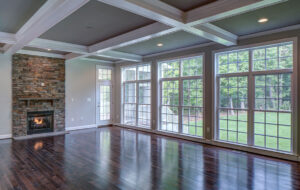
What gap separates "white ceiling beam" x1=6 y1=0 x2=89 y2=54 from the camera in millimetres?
2899

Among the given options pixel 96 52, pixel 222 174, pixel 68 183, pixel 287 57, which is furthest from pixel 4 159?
pixel 287 57

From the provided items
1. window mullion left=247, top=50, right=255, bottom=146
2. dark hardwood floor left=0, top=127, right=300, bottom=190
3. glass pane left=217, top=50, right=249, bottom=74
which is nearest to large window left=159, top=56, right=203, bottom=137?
glass pane left=217, top=50, right=249, bottom=74

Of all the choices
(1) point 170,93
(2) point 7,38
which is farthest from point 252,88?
(2) point 7,38

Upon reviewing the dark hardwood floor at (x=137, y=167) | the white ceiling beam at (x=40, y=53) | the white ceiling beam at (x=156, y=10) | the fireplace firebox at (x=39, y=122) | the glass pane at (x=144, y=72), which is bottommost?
the dark hardwood floor at (x=137, y=167)

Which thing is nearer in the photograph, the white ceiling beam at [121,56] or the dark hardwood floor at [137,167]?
the dark hardwood floor at [137,167]

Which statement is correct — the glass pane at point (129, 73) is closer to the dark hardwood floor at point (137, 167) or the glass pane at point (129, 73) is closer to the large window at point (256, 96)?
the dark hardwood floor at point (137, 167)

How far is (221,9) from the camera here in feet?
10.4

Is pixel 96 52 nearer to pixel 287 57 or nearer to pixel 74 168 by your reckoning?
pixel 74 168

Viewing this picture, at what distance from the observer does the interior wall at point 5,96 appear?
6270 mm

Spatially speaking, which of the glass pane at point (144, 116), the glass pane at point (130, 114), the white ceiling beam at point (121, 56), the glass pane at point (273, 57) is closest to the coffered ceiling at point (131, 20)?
the glass pane at point (273, 57)

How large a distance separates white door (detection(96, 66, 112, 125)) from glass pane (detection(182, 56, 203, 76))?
3776mm

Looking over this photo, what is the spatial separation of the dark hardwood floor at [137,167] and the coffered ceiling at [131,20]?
2.67 m

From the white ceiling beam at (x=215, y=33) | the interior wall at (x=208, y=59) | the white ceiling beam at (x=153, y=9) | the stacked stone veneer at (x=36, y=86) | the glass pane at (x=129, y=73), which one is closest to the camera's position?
the white ceiling beam at (x=153, y=9)

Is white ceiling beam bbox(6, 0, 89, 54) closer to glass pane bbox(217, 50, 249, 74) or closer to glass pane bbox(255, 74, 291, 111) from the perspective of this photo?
glass pane bbox(217, 50, 249, 74)
